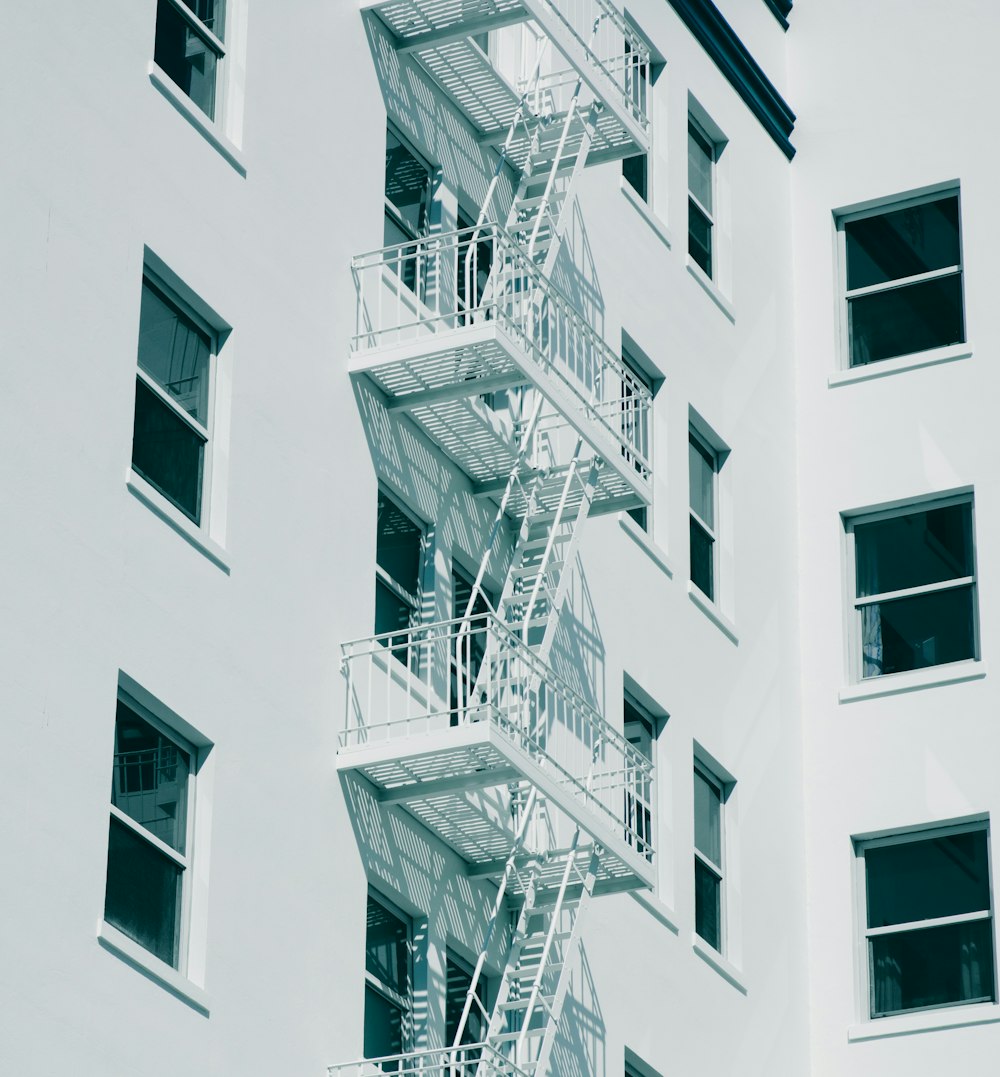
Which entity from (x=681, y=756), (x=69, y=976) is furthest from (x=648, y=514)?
(x=69, y=976)

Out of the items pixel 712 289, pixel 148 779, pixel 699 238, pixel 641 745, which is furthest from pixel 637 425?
pixel 148 779

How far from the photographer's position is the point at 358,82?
26.1 m

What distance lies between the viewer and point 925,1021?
3103 centimetres

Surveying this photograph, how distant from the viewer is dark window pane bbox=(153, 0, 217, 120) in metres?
23.3

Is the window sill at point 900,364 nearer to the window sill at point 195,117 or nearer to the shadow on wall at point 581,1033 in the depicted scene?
the shadow on wall at point 581,1033

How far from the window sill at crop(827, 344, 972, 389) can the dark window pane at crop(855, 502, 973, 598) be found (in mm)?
2246

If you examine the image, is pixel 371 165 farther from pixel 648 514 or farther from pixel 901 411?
pixel 901 411

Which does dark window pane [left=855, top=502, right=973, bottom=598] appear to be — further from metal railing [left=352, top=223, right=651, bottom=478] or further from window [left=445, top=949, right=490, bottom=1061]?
window [left=445, top=949, right=490, bottom=1061]

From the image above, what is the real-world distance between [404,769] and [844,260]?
16500mm

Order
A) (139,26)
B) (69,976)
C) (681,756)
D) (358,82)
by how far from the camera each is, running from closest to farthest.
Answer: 1. (69,976)
2. (139,26)
3. (358,82)
4. (681,756)

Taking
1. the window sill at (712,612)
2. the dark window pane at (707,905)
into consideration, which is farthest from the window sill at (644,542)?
the dark window pane at (707,905)

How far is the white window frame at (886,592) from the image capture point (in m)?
33.3

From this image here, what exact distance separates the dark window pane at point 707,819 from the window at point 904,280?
8.03 m

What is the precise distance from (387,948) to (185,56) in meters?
8.47
